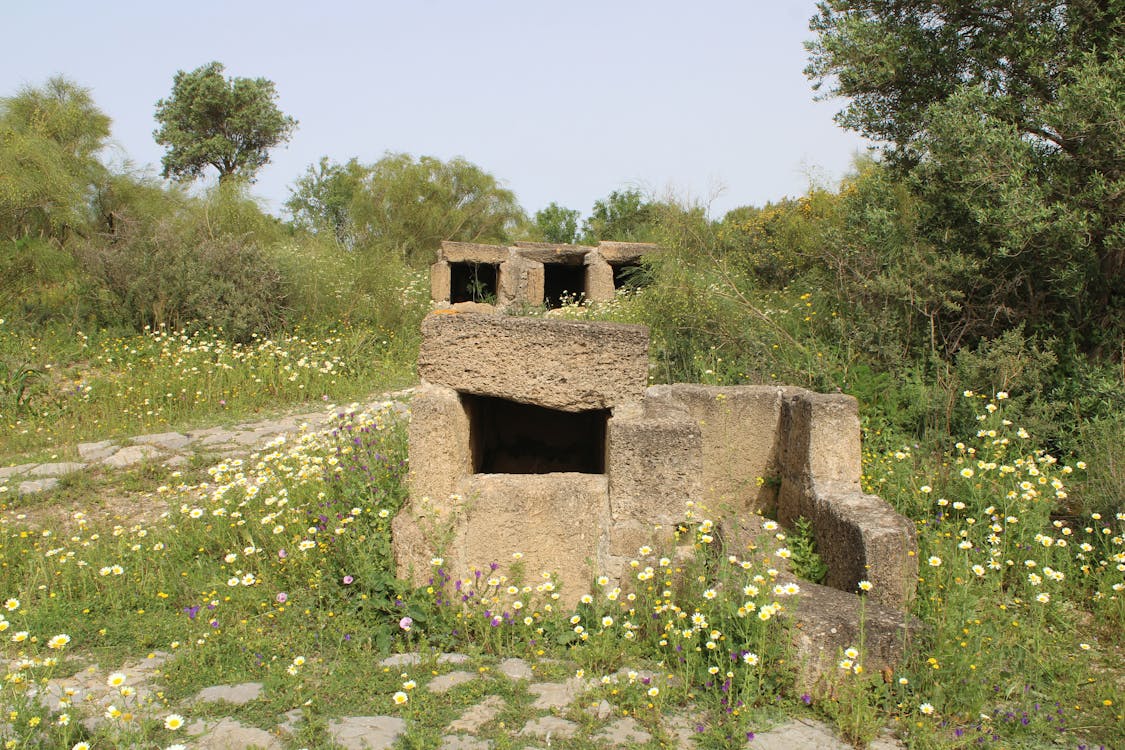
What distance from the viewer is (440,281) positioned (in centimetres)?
1243

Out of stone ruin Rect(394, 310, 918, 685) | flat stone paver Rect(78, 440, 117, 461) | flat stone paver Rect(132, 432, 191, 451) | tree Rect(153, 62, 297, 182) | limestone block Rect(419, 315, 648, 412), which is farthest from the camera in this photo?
tree Rect(153, 62, 297, 182)

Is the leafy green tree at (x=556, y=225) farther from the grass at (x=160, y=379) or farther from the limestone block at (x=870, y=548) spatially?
the limestone block at (x=870, y=548)

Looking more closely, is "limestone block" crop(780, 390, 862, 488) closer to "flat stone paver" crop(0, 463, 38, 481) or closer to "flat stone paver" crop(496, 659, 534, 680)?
"flat stone paver" crop(496, 659, 534, 680)

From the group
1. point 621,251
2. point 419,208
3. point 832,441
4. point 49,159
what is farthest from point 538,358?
point 419,208

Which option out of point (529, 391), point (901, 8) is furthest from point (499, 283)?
point (529, 391)

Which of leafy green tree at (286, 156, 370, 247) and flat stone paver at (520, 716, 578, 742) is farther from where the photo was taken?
leafy green tree at (286, 156, 370, 247)

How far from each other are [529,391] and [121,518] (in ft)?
9.71

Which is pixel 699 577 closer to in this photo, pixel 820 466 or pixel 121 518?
pixel 820 466

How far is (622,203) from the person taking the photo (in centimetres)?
2197

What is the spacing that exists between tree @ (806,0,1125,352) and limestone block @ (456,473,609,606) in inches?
140

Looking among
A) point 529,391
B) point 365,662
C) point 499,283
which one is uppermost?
point 499,283

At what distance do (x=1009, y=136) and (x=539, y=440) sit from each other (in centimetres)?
375

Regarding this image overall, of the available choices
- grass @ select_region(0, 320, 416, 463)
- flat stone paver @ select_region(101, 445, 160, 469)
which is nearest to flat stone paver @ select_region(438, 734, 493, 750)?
flat stone paver @ select_region(101, 445, 160, 469)

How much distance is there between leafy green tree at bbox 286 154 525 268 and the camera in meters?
19.3
